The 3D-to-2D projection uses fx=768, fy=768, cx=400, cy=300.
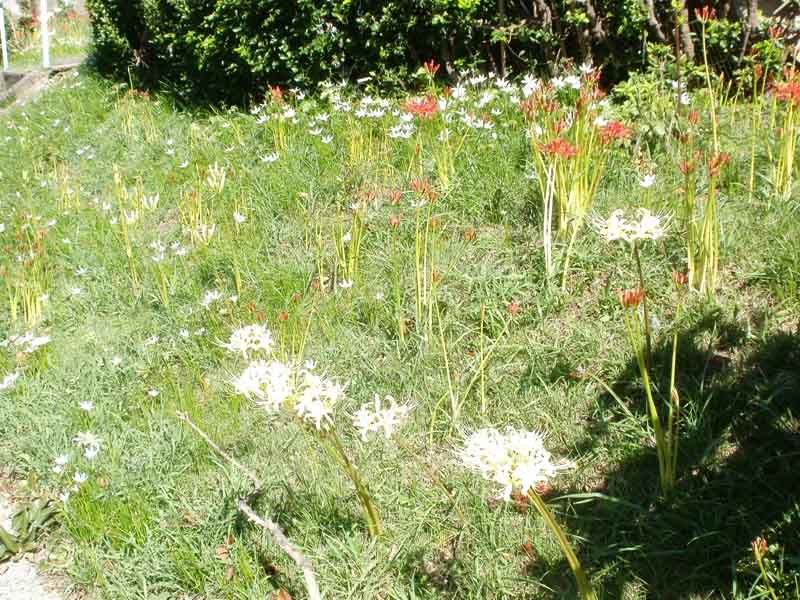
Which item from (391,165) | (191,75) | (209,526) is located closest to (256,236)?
(391,165)

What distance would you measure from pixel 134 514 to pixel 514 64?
4.60m

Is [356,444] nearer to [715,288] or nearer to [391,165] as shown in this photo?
[715,288]

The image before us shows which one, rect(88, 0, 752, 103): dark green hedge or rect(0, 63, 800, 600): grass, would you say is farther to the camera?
rect(88, 0, 752, 103): dark green hedge

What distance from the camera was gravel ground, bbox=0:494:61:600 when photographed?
273 cm

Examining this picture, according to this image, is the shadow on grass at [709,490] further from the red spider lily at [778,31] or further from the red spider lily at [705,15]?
the red spider lily at [778,31]

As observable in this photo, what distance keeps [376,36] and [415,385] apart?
4000 millimetres

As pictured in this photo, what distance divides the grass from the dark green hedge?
961 millimetres

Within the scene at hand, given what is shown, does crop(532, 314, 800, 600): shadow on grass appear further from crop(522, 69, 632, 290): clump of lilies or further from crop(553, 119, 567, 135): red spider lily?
crop(553, 119, 567, 135): red spider lily

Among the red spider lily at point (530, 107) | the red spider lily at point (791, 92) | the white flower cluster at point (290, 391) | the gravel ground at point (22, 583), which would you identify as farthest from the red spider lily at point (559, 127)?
the gravel ground at point (22, 583)

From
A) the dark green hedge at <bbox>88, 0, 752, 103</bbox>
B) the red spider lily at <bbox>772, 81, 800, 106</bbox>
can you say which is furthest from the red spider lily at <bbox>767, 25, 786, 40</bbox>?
the red spider lily at <bbox>772, 81, 800, 106</bbox>

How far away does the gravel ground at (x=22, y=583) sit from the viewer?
2734mm

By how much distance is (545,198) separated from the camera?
3490 mm

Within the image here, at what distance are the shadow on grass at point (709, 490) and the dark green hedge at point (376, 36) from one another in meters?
3.13

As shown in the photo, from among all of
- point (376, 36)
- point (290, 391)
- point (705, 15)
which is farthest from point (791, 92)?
point (376, 36)
